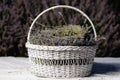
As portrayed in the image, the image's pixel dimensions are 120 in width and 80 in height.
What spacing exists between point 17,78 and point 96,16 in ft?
4.50

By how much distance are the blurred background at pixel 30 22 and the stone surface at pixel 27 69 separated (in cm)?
17

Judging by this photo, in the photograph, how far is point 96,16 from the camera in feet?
11.2

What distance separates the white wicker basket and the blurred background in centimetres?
99

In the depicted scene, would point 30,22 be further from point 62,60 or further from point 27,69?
point 62,60

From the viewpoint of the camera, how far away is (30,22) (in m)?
3.45

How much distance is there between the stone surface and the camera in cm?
241

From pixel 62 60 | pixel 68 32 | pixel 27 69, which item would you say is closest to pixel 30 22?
pixel 27 69

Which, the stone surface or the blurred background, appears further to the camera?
the blurred background

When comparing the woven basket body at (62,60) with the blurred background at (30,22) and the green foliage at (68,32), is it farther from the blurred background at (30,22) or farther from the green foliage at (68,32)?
the blurred background at (30,22)

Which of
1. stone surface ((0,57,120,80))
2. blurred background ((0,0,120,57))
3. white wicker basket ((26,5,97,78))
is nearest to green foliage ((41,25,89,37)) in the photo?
white wicker basket ((26,5,97,78))

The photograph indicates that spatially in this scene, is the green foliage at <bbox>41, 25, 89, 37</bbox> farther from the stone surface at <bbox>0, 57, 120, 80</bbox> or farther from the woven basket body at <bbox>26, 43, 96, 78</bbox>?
the stone surface at <bbox>0, 57, 120, 80</bbox>

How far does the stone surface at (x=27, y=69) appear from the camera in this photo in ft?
7.89

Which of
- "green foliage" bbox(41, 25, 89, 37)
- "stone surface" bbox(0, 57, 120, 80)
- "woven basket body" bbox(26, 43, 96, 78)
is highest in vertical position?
"green foliage" bbox(41, 25, 89, 37)

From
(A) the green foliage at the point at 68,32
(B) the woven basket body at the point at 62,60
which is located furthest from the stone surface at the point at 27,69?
(A) the green foliage at the point at 68,32
